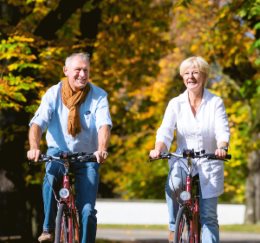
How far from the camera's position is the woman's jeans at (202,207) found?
8534mm

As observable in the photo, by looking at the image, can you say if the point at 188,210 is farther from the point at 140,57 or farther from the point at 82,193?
the point at 140,57

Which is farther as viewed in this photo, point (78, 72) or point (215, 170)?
point (215, 170)

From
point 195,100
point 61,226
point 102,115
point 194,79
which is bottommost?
point 61,226

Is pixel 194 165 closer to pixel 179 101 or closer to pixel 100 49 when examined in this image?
pixel 179 101

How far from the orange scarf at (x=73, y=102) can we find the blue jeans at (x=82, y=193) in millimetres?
299

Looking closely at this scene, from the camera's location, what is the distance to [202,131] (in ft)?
28.1

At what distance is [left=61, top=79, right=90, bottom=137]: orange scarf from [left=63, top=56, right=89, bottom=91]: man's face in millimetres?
58

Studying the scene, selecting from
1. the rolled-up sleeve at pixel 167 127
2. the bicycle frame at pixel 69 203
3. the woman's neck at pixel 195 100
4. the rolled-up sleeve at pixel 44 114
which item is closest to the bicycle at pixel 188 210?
the rolled-up sleeve at pixel 167 127

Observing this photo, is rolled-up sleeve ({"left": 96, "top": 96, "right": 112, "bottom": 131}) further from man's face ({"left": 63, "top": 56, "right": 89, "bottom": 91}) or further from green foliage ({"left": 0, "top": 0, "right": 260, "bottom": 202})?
green foliage ({"left": 0, "top": 0, "right": 260, "bottom": 202})

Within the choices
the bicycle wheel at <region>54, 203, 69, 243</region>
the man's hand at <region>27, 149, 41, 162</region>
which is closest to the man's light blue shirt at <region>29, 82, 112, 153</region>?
the man's hand at <region>27, 149, 41, 162</region>

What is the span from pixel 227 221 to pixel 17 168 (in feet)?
61.2

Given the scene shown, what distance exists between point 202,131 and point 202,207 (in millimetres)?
627

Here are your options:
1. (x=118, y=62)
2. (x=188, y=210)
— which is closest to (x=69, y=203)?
(x=188, y=210)

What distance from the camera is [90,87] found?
852cm
